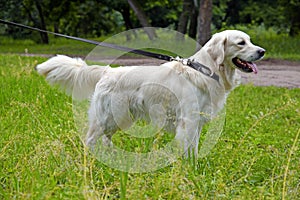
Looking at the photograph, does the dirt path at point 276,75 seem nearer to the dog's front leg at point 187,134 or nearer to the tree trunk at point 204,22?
the tree trunk at point 204,22

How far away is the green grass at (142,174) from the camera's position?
296 cm

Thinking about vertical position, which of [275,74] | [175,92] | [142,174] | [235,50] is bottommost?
[275,74]

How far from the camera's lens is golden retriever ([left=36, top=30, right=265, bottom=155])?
4.50 m

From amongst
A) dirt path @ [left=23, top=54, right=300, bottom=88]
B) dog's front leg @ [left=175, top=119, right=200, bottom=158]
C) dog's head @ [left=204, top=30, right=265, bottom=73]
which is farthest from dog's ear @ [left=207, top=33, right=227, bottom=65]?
dirt path @ [left=23, top=54, right=300, bottom=88]

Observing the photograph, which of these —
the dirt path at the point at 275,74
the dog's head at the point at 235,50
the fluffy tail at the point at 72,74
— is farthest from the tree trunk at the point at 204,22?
the dog's head at the point at 235,50

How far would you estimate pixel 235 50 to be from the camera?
459 centimetres

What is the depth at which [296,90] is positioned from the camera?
9.86 meters

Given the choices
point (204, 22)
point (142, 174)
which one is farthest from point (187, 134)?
point (204, 22)

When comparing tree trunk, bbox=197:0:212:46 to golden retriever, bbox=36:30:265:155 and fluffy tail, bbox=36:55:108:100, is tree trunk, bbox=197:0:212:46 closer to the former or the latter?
fluffy tail, bbox=36:55:108:100

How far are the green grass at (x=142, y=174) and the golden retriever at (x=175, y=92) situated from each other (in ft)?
1.07

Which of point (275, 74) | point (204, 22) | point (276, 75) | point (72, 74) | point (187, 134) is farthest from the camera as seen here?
point (204, 22)

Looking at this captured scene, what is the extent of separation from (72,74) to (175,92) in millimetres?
Answer: 1128

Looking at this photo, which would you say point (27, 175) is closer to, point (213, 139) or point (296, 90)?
point (213, 139)

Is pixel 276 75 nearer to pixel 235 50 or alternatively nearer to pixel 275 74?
pixel 275 74
